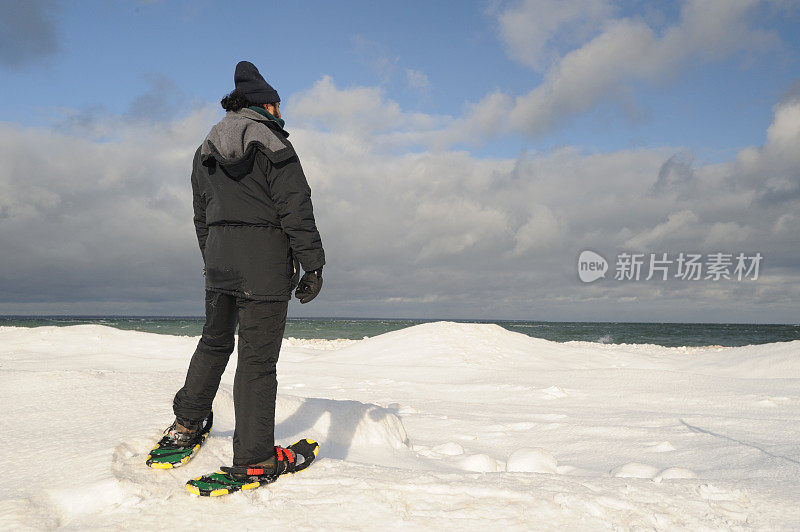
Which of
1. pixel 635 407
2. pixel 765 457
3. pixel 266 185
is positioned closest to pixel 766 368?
pixel 635 407

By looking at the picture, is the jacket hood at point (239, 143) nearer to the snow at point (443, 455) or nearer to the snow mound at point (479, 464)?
the snow at point (443, 455)

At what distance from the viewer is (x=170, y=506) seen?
72.6 inches

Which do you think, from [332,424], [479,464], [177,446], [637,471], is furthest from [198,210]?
[637,471]

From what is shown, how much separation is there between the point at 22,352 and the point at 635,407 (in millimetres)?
11612

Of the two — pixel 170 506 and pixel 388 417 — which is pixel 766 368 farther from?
pixel 170 506

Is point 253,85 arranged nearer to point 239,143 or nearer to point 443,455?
point 239,143

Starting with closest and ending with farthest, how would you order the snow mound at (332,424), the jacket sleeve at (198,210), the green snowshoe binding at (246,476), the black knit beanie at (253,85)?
1. the green snowshoe binding at (246,476)
2. the black knit beanie at (253,85)
3. the jacket sleeve at (198,210)
4. the snow mound at (332,424)

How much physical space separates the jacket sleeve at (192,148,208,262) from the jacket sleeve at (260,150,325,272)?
583 millimetres

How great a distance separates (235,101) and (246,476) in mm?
1652

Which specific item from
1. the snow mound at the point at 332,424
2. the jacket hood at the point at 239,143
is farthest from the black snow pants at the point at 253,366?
the snow mound at the point at 332,424

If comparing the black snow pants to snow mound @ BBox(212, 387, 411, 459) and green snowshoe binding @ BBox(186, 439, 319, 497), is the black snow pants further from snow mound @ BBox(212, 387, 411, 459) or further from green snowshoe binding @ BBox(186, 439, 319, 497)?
snow mound @ BBox(212, 387, 411, 459)

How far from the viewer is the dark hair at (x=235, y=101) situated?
2299mm

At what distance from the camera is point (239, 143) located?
211 cm

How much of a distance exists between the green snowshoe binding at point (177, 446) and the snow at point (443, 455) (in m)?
0.04
